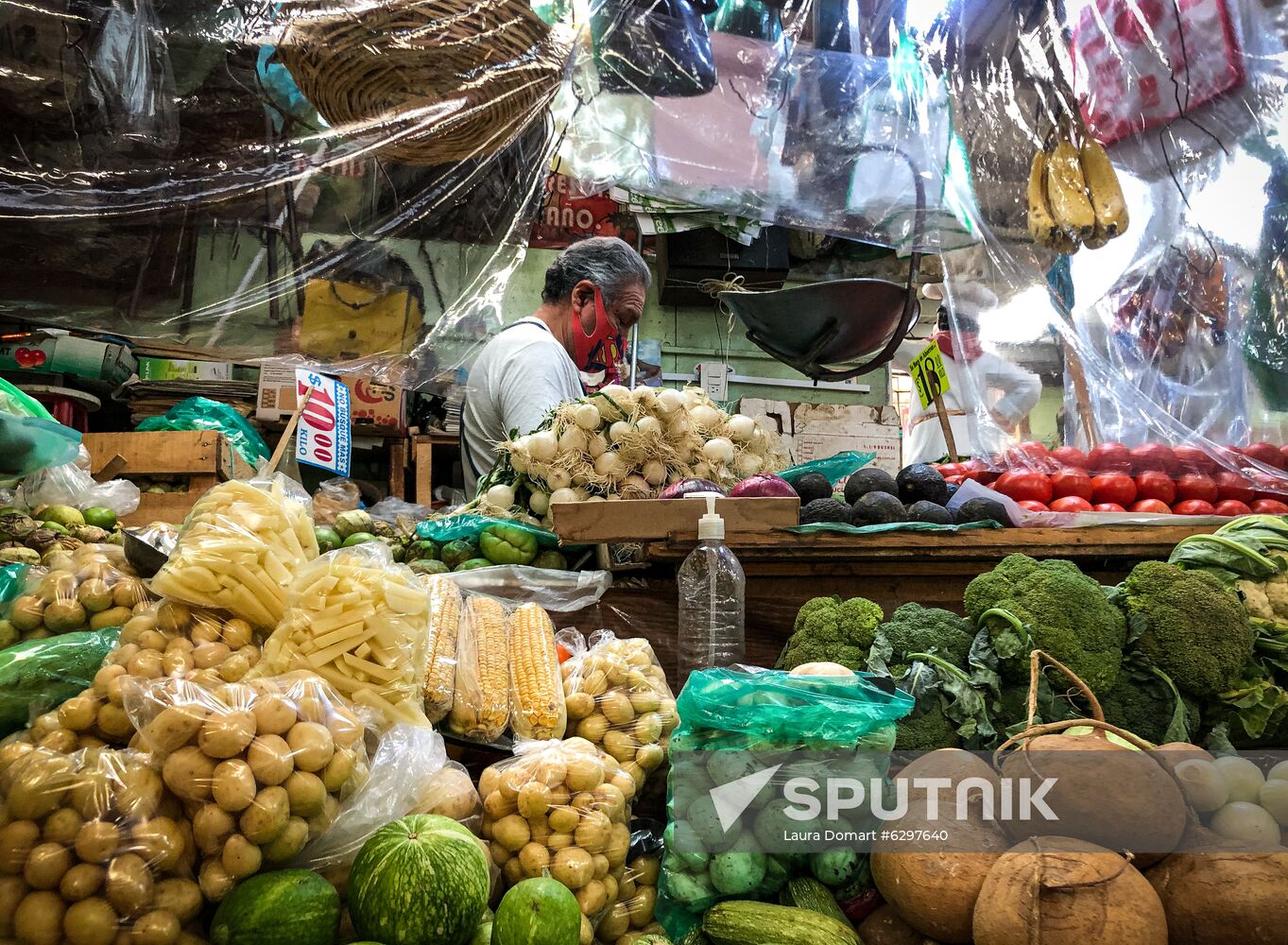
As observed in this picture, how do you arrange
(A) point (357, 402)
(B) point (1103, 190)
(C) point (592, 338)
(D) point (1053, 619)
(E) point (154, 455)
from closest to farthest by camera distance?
(D) point (1053, 619), (C) point (592, 338), (B) point (1103, 190), (E) point (154, 455), (A) point (357, 402)

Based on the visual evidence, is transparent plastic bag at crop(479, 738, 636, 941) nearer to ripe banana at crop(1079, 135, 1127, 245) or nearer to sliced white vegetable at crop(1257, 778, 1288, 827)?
sliced white vegetable at crop(1257, 778, 1288, 827)

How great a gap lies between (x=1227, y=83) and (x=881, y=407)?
14.3 feet

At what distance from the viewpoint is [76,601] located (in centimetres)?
190

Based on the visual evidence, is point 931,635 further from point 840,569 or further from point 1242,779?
point 840,569

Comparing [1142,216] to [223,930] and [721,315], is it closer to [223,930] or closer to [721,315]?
[721,315]

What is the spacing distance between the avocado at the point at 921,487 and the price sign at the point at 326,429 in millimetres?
2475

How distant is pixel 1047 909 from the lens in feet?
3.86

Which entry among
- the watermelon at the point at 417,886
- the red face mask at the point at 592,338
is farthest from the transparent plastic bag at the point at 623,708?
the red face mask at the point at 592,338

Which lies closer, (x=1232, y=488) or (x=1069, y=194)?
(x=1232, y=488)

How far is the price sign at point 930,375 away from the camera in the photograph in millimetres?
4762

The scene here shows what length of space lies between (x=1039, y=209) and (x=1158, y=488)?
1459mm

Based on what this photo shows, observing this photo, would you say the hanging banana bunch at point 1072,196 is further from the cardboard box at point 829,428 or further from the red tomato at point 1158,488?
the cardboard box at point 829,428

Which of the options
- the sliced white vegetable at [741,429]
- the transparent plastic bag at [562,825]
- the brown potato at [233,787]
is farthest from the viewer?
the sliced white vegetable at [741,429]

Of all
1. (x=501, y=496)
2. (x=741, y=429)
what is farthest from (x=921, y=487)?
(x=501, y=496)
